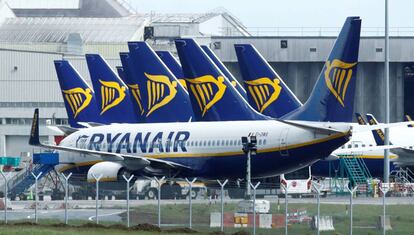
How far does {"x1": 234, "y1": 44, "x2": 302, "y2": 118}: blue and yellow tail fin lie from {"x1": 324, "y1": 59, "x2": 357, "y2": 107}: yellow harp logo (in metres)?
9.72

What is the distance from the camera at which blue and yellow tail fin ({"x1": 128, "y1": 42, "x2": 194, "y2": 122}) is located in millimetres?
80812

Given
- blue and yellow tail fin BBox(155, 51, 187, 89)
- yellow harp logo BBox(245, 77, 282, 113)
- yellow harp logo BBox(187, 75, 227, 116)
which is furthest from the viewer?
blue and yellow tail fin BBox(155, 51, 187, 89)

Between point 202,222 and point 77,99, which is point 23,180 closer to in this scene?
point 77,99

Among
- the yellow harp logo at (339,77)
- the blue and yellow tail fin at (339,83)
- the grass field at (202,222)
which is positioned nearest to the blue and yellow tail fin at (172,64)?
the blue and yellow tail fin at (339,83)

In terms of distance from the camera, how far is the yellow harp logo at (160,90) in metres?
80.8

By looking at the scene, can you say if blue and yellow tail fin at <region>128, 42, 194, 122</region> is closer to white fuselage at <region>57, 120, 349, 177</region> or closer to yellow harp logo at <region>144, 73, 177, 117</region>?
yellow harp logo at <region>144, 73, 177, 117</region>

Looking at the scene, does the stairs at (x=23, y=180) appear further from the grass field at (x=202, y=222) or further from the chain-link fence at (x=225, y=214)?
the grass field at (x=202, y=222)

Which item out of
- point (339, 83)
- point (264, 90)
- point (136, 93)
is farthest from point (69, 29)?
point (339, 83)

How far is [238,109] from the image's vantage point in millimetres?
74938

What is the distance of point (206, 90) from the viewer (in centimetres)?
7550

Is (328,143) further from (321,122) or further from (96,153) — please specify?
(96,153)

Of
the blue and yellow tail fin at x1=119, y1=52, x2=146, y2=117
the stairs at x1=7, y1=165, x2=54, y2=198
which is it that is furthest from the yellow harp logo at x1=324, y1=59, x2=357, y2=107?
the stairs at x1=7, y1=165, x2=54, y2=198

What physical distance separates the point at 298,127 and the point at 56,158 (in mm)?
20903

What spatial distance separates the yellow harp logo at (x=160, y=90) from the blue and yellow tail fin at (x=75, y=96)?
1093 cm
